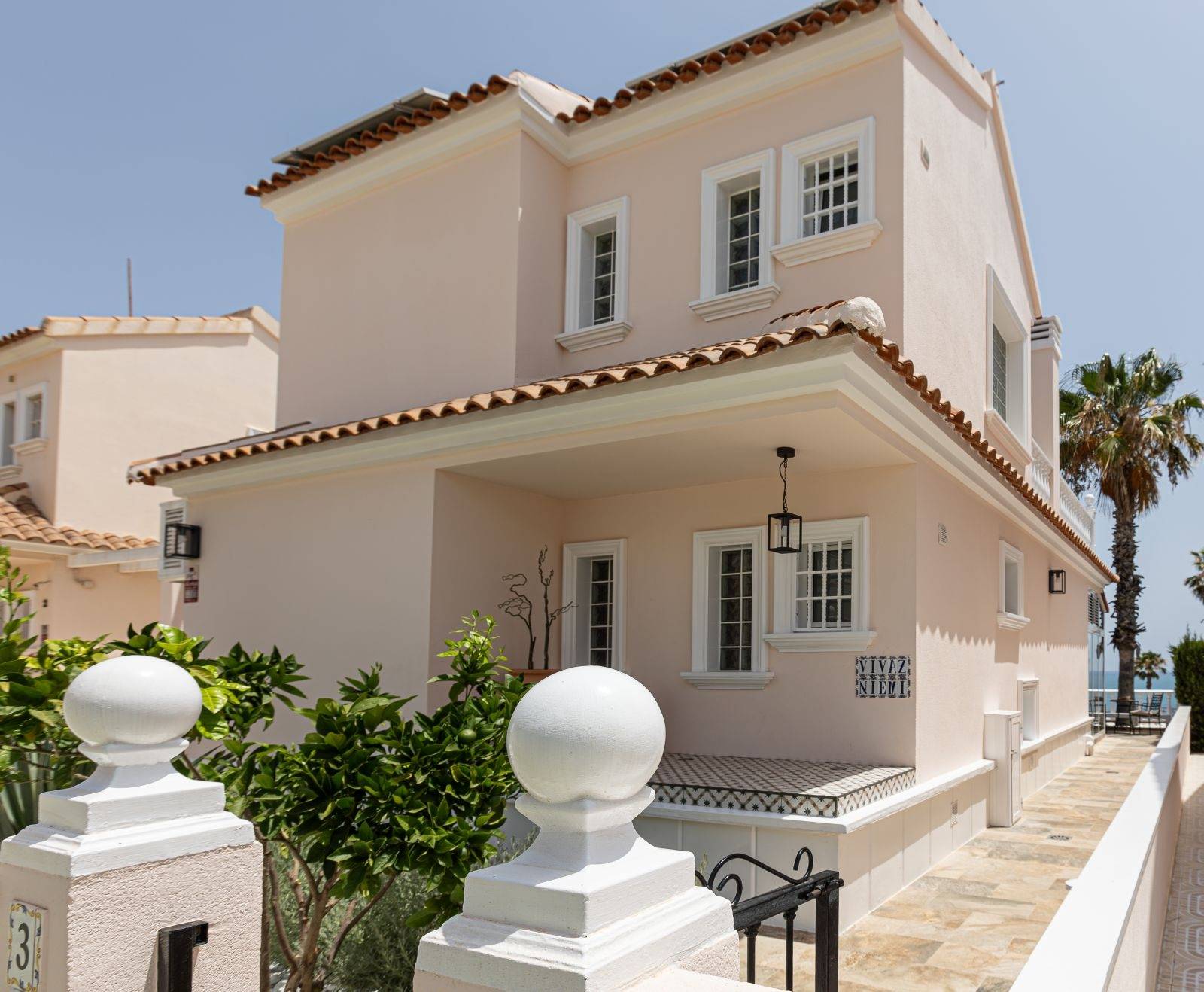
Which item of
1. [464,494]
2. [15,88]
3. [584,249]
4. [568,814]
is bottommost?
[568,814]

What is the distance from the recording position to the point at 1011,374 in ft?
46.6

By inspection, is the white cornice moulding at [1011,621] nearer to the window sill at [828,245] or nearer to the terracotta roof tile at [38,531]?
the window sill at [828,245]

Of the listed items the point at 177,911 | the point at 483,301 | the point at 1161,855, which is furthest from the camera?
the point at 483,301

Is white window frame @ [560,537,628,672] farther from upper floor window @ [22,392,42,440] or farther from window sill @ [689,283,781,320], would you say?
upper floor window @ [22,392,42,440]

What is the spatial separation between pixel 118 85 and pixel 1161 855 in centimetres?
1425

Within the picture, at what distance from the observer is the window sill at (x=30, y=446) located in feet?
56.0

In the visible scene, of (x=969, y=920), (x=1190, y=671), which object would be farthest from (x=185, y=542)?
(x=1190, y=671)

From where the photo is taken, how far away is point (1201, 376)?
26.1m

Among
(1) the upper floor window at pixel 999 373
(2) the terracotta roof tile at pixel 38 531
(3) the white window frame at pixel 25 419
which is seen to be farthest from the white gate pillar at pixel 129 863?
(3) the white window frame at pixel 25 419

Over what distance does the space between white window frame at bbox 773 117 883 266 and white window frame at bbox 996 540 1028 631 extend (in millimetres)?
4496

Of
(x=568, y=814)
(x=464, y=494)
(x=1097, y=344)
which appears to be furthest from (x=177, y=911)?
(x=1097, y=344)

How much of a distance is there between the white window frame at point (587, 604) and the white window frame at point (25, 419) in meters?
11.4

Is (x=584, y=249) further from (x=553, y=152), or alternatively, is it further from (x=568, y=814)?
(x=568, y=814)

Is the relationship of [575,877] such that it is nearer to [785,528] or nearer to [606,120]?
[785,528]
